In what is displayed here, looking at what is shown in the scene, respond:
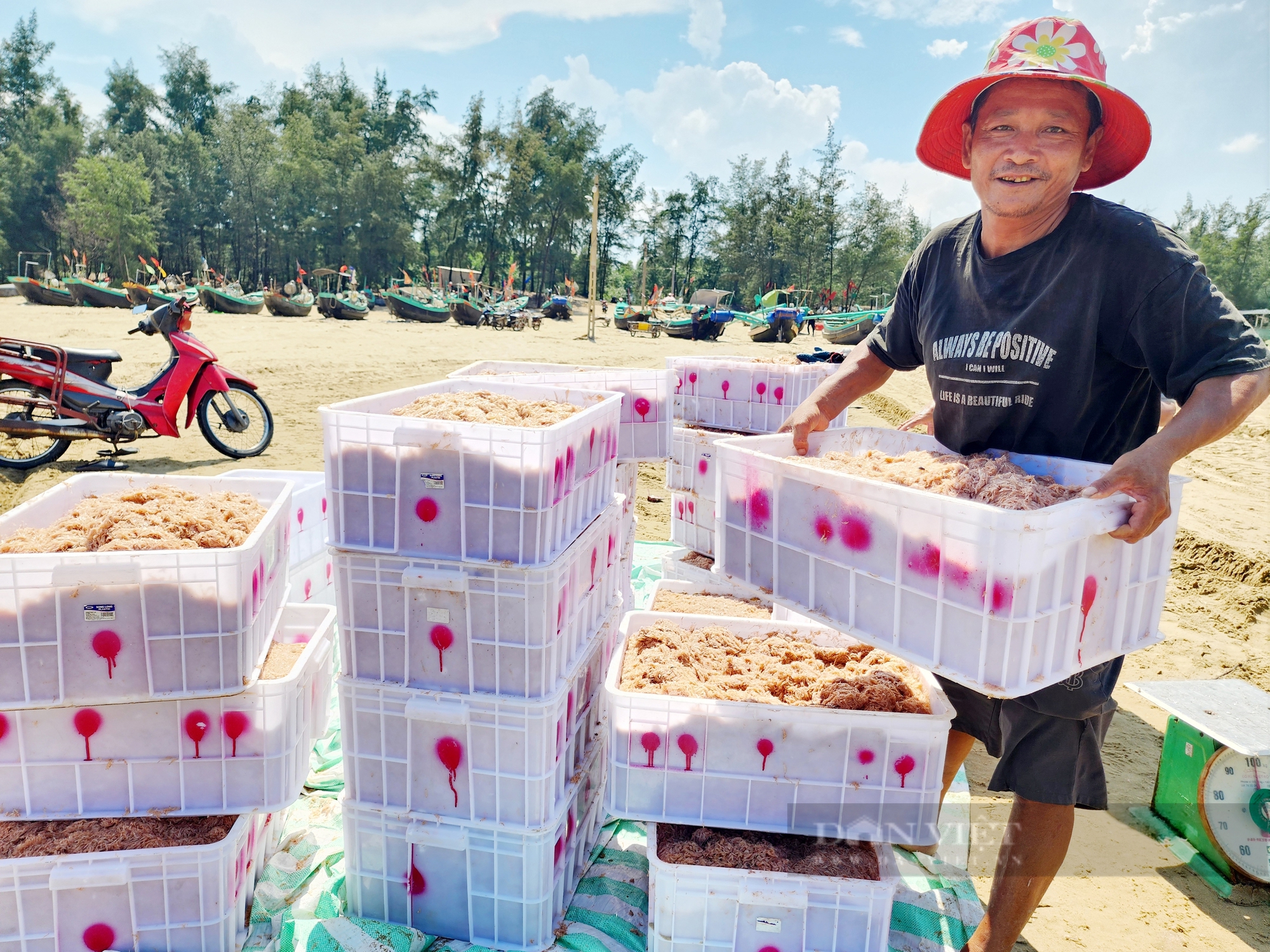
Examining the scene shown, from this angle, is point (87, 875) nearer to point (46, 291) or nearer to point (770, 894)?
point (770, 894)

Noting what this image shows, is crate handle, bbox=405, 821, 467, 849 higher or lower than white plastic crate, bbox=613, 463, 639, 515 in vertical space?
lower

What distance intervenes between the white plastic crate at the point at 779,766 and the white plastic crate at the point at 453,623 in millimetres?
284

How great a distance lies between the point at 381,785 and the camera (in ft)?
7.22

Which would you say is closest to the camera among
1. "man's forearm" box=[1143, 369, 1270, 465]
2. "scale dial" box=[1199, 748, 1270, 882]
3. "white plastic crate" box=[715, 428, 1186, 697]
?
"white plastic crate" box=[715, 428, 1186, 697]

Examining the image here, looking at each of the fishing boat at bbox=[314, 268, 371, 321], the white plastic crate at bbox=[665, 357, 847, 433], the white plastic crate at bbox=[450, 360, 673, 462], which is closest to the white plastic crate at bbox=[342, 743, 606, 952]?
the white plastic crate at bbox=[450, 360, 673, 462]

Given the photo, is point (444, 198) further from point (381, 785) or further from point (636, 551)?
point (381, 785)

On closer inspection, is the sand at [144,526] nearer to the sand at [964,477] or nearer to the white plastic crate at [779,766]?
the white plastic crate at [779,766]

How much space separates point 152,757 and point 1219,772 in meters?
3.49

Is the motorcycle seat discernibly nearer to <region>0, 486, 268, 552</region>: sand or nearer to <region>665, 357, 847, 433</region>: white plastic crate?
<region>665, 357, 847, 433</region>: white plastic crate

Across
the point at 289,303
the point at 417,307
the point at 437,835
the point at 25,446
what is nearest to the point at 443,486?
the point at 437,835

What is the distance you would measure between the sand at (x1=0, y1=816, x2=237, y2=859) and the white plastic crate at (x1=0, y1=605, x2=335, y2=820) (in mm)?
47

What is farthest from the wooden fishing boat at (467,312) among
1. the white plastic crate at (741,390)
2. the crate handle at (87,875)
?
the crate handle at (87,875)

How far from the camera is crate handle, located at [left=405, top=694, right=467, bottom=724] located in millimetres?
2084

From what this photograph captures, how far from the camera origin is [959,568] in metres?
1.60
